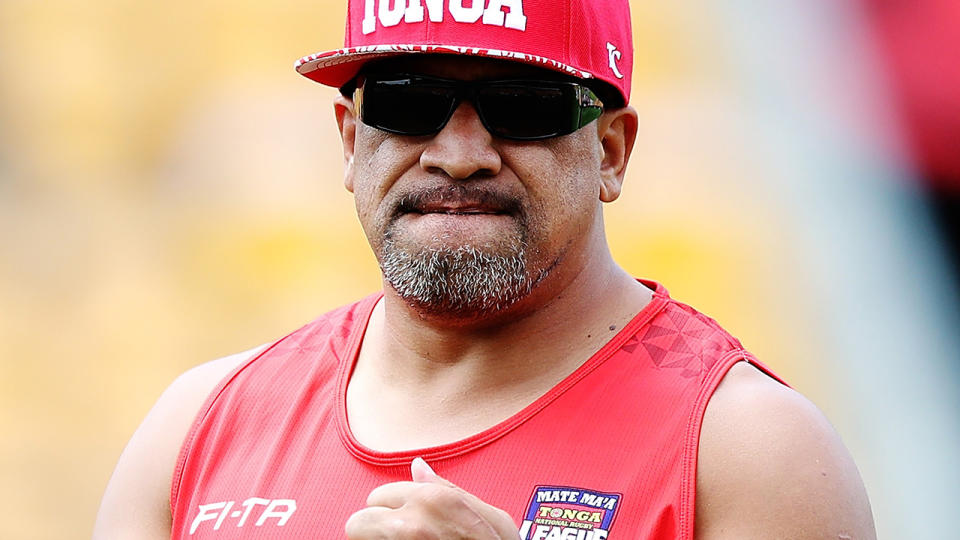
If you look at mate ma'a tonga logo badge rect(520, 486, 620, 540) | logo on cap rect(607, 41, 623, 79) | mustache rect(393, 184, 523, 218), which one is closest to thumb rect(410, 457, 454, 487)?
mate ma'a tonga logo badge rect(520, 486, 620, 540)

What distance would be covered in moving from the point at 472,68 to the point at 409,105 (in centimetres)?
13

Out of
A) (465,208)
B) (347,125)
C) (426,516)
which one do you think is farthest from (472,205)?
(426,516)

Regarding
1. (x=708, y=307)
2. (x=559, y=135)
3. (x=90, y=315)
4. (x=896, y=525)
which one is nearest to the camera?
(x=559, y=135)

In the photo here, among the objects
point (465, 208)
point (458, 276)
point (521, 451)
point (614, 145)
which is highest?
point (614, 145)

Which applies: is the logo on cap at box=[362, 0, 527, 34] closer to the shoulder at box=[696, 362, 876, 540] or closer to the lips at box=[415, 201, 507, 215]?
the lips at box=[415, 201, 507, 215]

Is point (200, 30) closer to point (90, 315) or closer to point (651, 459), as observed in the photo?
point (90, 315)

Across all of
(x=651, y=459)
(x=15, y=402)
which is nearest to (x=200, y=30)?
(x=15, y=402)

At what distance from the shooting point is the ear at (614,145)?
8.10 ft

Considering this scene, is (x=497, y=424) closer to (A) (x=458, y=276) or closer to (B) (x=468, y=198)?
(A) (x=458, y=276)

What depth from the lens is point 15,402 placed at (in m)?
4.92

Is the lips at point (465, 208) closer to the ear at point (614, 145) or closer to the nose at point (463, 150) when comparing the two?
the nose at point (463, 150)

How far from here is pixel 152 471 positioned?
2484 millimetres

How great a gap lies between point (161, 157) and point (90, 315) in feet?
2.24

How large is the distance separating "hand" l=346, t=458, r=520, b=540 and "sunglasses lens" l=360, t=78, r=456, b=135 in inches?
27.0
